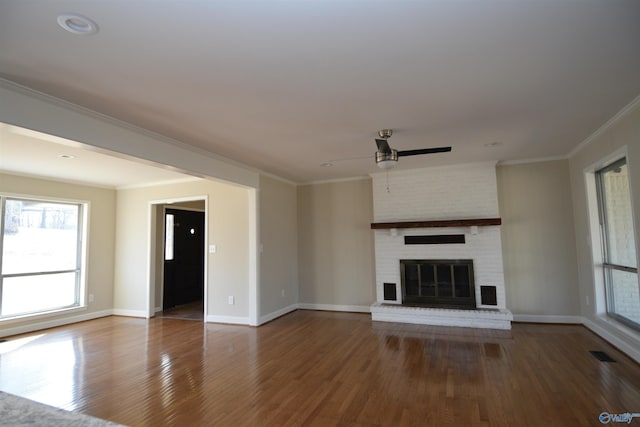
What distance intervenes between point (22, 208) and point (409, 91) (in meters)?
6.22

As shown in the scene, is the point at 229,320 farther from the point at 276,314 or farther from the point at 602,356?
the point at 602,356

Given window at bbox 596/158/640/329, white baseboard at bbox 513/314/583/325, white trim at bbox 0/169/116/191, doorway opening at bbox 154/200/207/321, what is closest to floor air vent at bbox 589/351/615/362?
window at bbox 596/158/640/329

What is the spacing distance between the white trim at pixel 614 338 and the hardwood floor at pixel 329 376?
104 millimetres

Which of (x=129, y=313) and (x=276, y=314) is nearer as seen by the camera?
(x=276, y=314)

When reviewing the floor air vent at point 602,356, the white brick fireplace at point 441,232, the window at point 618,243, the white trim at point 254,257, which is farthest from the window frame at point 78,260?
the window at point 618,243

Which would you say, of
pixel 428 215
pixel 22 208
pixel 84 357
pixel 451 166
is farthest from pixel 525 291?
pixel 22 208

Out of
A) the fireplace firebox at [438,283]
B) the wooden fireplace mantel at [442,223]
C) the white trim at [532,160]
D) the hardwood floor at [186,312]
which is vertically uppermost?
the white trim at [532,160]

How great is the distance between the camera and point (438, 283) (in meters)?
5.40

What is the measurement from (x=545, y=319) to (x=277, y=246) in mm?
4472

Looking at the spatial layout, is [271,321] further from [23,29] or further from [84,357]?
[23,29]

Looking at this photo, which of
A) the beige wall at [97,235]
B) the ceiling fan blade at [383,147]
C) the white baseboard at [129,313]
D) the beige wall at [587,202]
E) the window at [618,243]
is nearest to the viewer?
the beige wall at [587,202]

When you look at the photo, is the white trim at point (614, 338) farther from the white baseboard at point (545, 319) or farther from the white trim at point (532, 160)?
the white trim at point (532, 160)

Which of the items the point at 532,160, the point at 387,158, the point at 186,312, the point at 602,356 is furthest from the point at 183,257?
the point at 602,356

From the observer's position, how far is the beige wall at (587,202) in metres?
3.18
